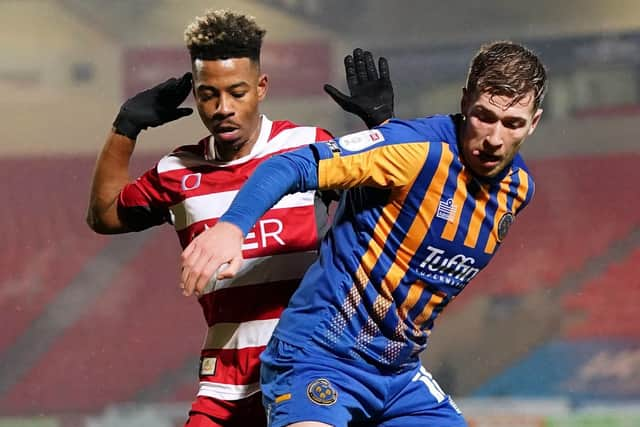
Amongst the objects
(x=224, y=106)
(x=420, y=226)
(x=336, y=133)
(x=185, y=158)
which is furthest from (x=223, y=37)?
(x=336, y=133)

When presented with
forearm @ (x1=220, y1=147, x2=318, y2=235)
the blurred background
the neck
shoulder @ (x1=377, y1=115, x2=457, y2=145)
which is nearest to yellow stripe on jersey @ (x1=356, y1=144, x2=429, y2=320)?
shoulder @ (x1=377, y1=115, x2=457, y2=145)

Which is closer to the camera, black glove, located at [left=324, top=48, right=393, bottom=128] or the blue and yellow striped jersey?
the blue and yellow striped jersey

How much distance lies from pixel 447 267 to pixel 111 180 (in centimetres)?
79

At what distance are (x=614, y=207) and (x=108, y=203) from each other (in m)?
2.58

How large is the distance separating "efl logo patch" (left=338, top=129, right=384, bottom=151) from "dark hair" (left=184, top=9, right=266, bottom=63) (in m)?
0.47

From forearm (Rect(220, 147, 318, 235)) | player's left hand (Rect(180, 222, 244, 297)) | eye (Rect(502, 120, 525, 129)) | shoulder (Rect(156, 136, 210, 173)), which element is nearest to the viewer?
player's left hand (Rect(180, 222, 244, 297))

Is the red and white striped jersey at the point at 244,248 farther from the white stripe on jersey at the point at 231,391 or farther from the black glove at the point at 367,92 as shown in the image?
the black glove at the point at 367,92

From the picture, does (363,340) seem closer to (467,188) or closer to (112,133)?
(467,188)

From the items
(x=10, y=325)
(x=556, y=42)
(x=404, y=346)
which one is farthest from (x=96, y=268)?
(x=404, y=346)

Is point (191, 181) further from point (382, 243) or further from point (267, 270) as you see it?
point (382, 243)

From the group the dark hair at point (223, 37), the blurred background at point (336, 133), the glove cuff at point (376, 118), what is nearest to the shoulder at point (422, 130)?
the glove cuff at point (376, 118)

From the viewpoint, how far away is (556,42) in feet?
14.5

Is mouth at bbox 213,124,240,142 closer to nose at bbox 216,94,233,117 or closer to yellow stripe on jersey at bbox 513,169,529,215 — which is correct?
nose at bbox 216,94,233,117

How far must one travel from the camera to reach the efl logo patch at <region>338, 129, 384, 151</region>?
192 cm
